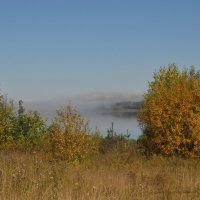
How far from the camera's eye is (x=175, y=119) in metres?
27.5

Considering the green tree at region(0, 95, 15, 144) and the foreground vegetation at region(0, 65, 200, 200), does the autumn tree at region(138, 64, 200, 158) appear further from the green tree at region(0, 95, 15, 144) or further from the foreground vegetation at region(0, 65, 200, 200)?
the green tree at region(0, 95, 15, 144)

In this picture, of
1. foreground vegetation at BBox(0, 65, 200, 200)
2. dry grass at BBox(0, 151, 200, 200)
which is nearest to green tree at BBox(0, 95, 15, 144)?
foreground vegetation at BBox(0, 65, 200, 200)

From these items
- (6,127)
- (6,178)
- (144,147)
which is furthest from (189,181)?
(6,127)

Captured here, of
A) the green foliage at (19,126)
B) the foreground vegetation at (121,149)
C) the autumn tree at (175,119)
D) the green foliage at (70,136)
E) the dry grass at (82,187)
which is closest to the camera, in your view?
the dry grass at (82,187)

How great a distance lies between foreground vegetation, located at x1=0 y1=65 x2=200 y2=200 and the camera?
1120cm

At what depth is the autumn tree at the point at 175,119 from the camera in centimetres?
2741

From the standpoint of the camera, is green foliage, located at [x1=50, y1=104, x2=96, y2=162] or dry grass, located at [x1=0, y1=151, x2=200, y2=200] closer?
dry grass, located at [x1=0, y1=151, x2=200, y2=200]

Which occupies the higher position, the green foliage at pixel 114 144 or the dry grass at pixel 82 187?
the dry grass at pixel 82 187

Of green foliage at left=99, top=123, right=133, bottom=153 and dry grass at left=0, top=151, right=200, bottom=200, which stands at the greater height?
dry grass at left=0, top=151, right=200, bottom=200

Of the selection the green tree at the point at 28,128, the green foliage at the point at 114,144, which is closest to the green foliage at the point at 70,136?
the green foliage at the point at 114,144

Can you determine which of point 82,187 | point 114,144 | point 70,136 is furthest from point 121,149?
point 82,187

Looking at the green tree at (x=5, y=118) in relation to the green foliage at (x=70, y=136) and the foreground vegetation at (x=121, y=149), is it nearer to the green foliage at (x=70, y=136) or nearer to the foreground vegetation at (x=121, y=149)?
the foreground vegetation at (x=121, y=149)

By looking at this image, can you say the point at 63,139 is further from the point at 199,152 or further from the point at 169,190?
the point at 169,190

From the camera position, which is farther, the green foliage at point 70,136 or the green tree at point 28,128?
the green tree at point 28,128
